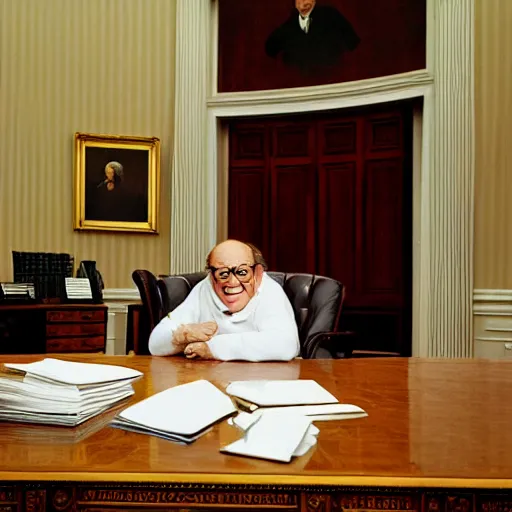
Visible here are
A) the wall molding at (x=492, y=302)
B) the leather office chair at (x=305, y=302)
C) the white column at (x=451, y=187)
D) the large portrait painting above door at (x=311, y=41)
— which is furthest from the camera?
the large portrait painting above door at (x=311, y=41)

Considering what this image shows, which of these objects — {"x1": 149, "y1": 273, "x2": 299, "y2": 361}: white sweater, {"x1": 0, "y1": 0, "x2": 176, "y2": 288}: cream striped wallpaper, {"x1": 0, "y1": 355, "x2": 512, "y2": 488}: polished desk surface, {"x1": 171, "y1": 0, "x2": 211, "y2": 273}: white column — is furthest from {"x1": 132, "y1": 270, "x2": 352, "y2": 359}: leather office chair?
{"x1": 0, "y1": 0, "x2": 176, "y2": 288}: cream striped wallpaper

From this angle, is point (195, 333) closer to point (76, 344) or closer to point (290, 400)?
point (290, 400)

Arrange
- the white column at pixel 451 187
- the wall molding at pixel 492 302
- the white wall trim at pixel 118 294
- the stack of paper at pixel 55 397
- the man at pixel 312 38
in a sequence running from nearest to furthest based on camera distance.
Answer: the stack of paper at pixel 55 397, the wall molding at pixel 492 302, the white column at pixel 451 187, the white wall trim at pixel 118 294, the man at pixel 312 38

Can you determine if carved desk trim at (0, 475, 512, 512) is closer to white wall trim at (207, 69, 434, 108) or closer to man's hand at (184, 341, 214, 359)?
man's hand at (184, 341, 214, 359)

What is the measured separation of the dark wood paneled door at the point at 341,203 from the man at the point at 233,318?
3676mm

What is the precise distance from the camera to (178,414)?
1396 millimetres

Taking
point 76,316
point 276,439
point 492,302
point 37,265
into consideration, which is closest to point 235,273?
point 276,439

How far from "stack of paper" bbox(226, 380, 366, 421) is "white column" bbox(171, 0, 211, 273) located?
193 inches

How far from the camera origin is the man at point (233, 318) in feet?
8.30

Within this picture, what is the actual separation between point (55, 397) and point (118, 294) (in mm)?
5197

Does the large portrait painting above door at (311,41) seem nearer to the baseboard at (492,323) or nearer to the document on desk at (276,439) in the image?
the baseboard at (492,323)

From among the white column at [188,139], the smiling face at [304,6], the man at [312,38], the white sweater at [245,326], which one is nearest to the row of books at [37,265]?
the white column at [188,139]

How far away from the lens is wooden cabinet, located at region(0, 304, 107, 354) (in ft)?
16.9

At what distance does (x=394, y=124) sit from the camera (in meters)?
6.46
